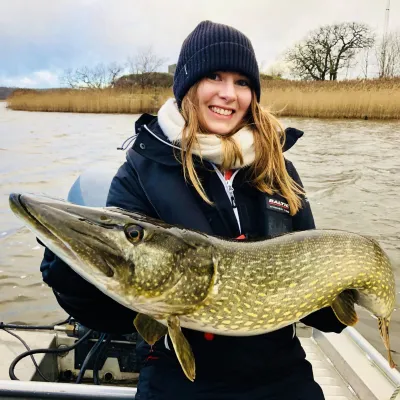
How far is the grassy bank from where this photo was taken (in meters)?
15.4

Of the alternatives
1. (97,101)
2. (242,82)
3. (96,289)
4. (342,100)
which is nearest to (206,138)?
(242,82)

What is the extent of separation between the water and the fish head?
241cm

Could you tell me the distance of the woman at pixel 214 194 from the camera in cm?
146

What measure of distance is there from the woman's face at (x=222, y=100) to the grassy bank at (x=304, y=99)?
37.0 ft

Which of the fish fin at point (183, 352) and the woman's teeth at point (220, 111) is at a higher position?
the woman's teeth at point (220, 111)

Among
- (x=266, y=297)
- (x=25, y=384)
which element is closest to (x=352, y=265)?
(x=266, y=297)

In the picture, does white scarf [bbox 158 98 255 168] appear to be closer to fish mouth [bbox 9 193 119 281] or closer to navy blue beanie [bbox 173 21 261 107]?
navy blue beanie [bbox 173 21 261 107]

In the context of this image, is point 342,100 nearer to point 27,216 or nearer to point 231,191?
point 231,191

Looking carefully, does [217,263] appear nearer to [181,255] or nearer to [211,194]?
[181,255]

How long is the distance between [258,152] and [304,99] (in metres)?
15.4

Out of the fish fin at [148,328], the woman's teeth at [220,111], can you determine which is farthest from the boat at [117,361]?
the woman's teeth at [220,111]

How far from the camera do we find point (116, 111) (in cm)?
1955

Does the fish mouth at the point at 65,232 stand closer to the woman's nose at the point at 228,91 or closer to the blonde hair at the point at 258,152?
the blonde hair at the point at 258,152

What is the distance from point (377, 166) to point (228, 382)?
8.10 metres
